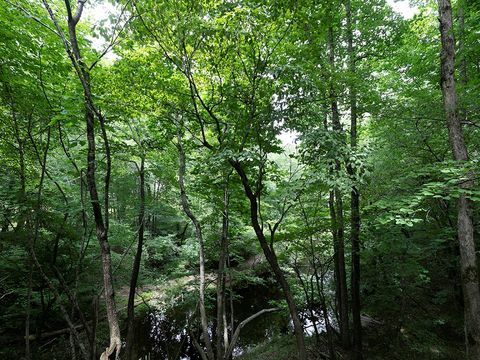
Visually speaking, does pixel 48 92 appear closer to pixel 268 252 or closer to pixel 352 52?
pixel 268 252

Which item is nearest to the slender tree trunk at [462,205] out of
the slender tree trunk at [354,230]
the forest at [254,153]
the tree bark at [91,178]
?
the forest at [254,153]

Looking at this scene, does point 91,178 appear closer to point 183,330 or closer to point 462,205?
point 462,205

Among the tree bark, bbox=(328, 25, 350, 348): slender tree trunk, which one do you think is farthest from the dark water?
the tree bark

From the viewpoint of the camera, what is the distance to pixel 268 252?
16.5 feet

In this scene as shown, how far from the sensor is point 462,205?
4.57 meters

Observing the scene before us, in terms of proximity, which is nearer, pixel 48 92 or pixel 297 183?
pixel 297 183

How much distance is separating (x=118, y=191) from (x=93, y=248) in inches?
176

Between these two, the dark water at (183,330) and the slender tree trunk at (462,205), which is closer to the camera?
the slender tree trunk at (462,205)

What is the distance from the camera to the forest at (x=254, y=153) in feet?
13.6

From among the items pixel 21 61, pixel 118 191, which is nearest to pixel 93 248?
pixel 118 191

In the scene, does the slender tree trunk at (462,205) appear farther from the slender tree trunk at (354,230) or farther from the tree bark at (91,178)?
the tree bark at (91,178)

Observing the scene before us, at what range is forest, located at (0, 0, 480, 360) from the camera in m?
4.14

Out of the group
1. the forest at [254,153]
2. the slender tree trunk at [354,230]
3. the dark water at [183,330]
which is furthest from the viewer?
the dark water at [183,330]

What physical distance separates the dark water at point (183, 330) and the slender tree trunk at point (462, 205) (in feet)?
19.2
